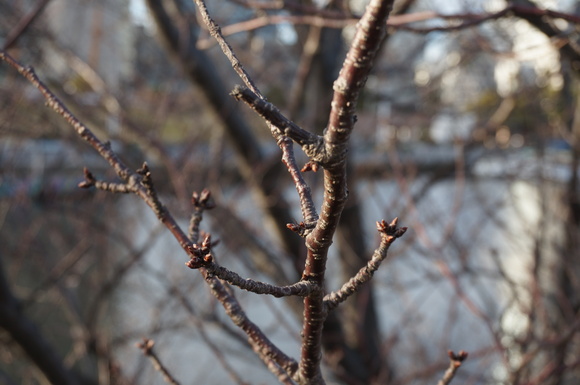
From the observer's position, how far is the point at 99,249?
3.88 metres

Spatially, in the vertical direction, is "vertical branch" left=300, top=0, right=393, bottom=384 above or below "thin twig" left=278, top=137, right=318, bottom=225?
below

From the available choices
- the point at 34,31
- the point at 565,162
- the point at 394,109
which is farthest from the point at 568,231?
the point at 34,31

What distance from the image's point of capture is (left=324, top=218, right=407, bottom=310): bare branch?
24.2 inches

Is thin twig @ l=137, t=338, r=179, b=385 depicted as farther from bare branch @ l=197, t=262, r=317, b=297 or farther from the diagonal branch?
bare branch @ l=197, t=262, r=317, b=297

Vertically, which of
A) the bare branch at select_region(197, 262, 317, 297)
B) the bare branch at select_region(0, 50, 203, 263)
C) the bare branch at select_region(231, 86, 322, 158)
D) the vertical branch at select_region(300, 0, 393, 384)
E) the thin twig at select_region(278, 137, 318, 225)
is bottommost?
the bare branch at select_region(197, 262, 317, 297)

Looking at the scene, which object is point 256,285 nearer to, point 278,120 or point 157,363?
point 278,120

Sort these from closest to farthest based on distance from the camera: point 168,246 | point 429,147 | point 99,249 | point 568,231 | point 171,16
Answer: point 171,16, point 568,231, point 99,249, point 168,246, point 429,147

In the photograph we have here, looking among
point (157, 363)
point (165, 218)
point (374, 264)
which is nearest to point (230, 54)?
point (374, 264)

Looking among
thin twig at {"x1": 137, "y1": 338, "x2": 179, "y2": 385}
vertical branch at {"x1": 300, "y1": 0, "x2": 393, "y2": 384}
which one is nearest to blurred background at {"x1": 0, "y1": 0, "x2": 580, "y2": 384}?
thin twig at {"x1": 137, "y1": 338, "x2": 179, "y2": 385}

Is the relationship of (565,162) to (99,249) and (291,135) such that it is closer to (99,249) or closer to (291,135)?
(99,249)

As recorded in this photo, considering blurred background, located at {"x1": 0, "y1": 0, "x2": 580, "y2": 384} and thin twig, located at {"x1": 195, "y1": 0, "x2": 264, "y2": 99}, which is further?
blurred background, located at {"x1": 0, "y1": 0, "x2": 580, "y2": 384}

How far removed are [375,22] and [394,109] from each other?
567cm

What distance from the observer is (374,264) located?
2.15ft

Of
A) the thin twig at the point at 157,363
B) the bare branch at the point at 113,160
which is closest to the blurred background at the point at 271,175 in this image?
the thin twig at the point at 157,363
